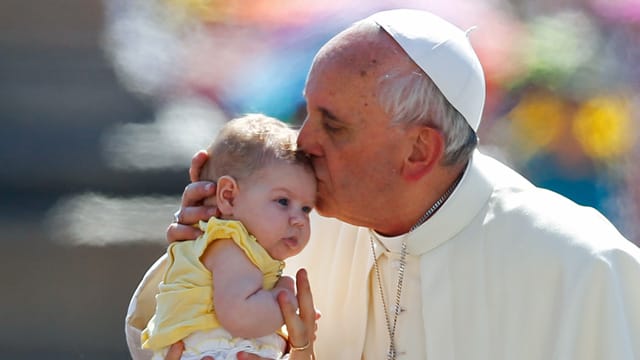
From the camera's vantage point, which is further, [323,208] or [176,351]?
[323,208]

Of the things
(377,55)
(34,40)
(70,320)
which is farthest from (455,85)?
(34,40)

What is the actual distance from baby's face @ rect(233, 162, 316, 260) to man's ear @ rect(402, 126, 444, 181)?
0.34 metres

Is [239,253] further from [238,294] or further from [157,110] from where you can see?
[157,110]

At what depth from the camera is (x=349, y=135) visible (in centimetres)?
293

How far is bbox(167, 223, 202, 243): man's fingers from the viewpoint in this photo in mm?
2791

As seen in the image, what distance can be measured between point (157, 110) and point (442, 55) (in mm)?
3568

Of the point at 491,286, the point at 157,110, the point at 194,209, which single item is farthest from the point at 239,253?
the point at 157,110

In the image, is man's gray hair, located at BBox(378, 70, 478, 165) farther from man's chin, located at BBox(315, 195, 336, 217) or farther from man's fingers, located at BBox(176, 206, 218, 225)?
man's fingers, located at BBox(176, 206, 218, 225)

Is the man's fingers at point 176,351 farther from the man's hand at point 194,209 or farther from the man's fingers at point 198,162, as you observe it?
the man's fingers at point 198,162

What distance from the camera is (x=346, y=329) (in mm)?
3193

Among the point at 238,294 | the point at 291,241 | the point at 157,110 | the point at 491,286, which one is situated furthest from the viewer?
the point at 157,110

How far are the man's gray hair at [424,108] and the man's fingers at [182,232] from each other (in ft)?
1.95

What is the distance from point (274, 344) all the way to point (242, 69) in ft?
11.9

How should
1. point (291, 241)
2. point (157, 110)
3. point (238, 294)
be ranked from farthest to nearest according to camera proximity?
point (157, 110) < point (291, 241) < point (238, 294)
